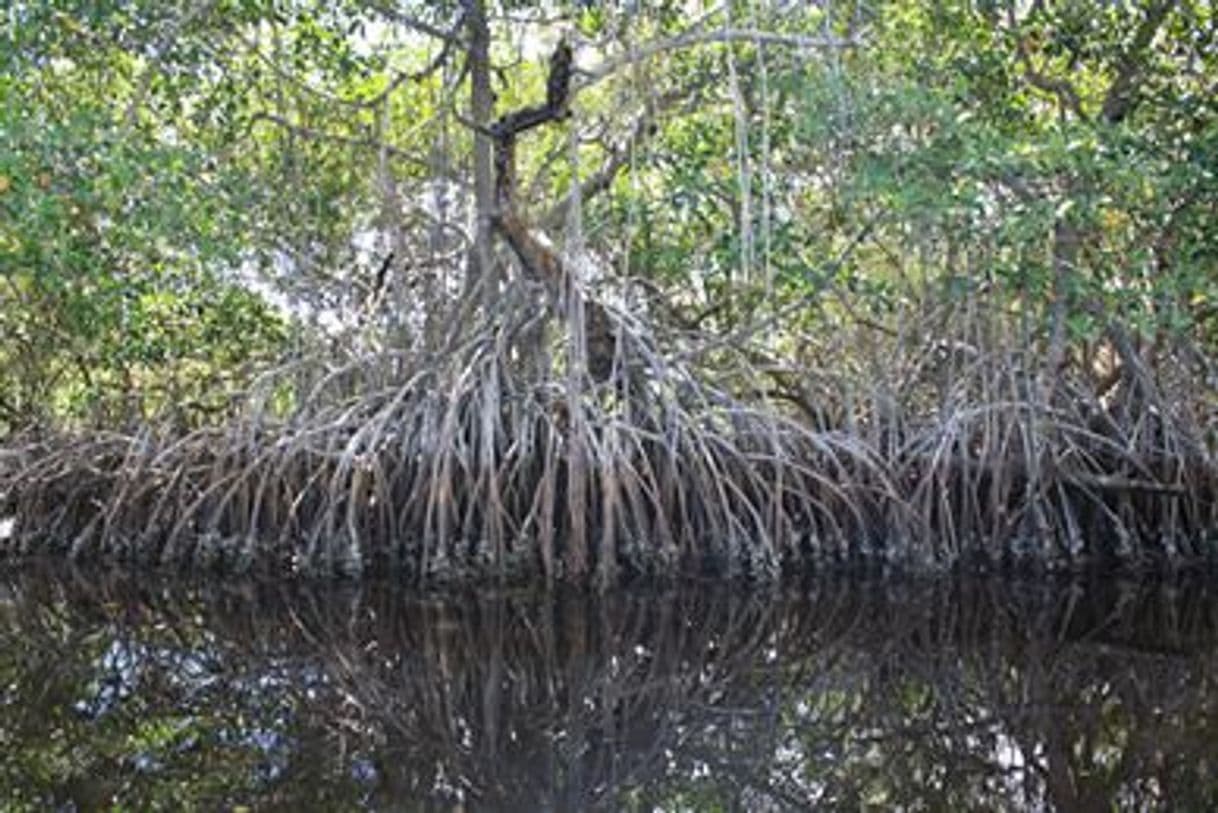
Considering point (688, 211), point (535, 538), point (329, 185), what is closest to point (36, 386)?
point (329, 185)

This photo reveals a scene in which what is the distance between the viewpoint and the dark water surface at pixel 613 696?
296cm

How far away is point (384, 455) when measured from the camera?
5289 millimetres

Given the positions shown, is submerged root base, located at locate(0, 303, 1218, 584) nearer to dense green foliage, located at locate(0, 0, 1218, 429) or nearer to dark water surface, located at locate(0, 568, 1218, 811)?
dark water surface, located at locate(0, 568, 1218, 811)

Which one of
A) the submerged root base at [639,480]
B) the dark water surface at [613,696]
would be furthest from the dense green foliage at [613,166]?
the dark water surface at [613,696]

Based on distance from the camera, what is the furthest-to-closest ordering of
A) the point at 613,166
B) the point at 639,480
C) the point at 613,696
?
1. the point at 613,166
2. the point at 639,480
3. the point at 613,696

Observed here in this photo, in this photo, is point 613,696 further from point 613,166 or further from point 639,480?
point 613,166

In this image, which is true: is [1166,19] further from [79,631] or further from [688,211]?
[79,631]

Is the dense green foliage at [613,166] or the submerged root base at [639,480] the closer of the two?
the dense green foliage at [613,166]

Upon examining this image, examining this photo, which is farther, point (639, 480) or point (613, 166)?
point (613, 166)

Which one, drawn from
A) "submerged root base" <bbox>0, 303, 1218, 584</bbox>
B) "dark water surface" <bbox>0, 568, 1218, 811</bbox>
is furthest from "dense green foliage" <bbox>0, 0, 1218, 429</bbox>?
"dark water surface" <bbox>0, 568, 1218, 811</bbox>

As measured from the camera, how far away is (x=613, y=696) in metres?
3.76

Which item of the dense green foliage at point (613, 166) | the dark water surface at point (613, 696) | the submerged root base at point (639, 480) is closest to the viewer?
the dark water surface at point (613, 696)

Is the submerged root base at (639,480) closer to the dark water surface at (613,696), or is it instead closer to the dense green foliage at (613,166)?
the dark water surface at (613,696)

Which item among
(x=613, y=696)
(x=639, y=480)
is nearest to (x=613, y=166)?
(x=639, y=480)
